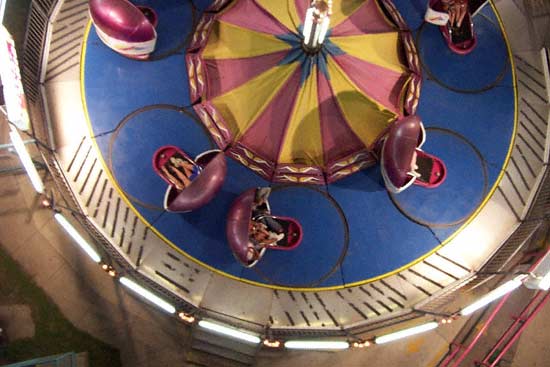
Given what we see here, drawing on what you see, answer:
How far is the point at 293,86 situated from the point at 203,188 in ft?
7.41

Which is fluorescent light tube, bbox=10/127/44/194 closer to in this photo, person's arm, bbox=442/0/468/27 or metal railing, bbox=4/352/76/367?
metal railing, bbox=4/352/76/367

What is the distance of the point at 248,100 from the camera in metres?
7.90

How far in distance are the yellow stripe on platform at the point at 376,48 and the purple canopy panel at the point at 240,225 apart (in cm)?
291

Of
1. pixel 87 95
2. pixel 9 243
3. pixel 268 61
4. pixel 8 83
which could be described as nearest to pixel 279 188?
pixel 268 61

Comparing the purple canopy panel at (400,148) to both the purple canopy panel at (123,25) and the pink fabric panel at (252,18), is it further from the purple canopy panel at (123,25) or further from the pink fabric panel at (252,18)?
the purple canopy panel at (123,25)

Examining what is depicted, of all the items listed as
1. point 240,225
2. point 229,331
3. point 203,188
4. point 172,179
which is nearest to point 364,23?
point 203,188

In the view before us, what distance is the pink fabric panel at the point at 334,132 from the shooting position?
7957 millimetres

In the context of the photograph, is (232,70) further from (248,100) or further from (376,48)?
(376,48)

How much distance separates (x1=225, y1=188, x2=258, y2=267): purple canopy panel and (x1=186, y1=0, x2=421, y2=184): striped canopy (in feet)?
2.80

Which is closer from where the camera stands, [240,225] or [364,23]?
[240,225]

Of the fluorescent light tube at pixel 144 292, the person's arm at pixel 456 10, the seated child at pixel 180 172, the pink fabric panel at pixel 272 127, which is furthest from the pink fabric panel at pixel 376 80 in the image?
the fluorescent light tube at pixel 144 292

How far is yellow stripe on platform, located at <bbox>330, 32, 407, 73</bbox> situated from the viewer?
793 centimetres

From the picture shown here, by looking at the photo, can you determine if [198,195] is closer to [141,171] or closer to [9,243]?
[141,171]

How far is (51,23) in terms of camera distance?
8.07 metres
